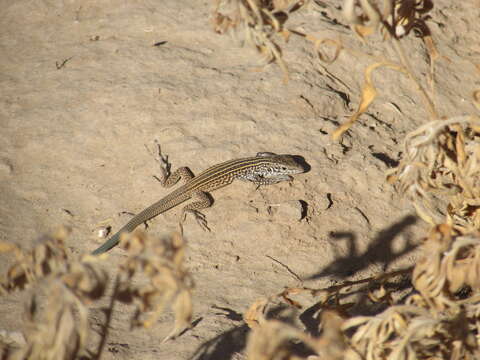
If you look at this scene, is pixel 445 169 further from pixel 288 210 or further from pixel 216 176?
pixel 216 176

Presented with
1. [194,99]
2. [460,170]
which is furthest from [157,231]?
[460,170]

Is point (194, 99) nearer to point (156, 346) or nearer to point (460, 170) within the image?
point (156, 346)

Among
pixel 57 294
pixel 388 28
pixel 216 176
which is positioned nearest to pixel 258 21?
pixel 388 28

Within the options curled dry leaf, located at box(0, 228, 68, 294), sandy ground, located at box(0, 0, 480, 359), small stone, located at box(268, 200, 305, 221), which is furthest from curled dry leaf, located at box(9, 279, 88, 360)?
small stone, located at box(268, 200, 305, 221)

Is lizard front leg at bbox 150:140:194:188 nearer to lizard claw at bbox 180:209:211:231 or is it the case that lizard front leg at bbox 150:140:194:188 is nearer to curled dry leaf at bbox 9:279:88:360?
lizard claw at bbox 180:209:211:231

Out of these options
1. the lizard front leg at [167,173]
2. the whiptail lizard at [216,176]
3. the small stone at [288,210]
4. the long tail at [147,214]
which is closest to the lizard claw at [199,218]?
the whiptail lizard at [216,176]

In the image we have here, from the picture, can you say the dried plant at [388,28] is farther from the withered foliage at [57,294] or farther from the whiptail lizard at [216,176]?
the whiptail lizard at [216,176]
